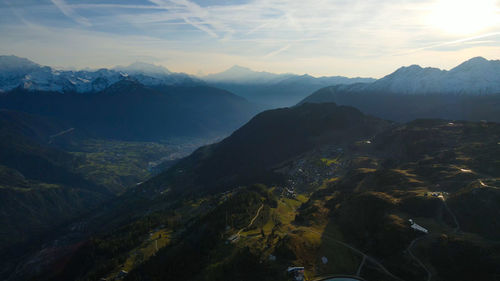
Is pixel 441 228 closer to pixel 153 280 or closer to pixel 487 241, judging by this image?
pixel 487 241

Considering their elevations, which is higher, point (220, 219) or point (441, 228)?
point (441, 228)

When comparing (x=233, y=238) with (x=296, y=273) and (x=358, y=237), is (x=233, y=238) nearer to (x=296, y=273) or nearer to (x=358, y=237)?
(x=296, y=273)

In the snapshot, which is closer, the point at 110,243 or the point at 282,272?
the point at 282,272

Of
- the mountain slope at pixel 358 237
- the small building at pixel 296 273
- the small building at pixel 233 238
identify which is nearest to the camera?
the small building at pixel 296 273

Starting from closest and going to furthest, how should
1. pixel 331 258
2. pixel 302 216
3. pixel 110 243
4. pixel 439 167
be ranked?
pixel 331 258 < pixel 302 216 < pixel 439 167 < pixel 110 243

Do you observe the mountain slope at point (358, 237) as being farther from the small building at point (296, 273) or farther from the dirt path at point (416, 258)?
the small building at point (296, 273)

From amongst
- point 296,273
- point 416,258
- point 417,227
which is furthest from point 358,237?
point 296,273

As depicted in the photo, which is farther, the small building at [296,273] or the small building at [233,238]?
the small building at [233,238]

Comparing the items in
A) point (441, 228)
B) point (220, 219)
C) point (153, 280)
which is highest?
point (441, 228)

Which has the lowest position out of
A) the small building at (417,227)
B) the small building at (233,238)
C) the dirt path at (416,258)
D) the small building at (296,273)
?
the small building at (233,238)

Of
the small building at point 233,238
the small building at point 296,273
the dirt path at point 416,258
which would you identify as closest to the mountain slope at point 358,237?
the dirt path at point 416,258

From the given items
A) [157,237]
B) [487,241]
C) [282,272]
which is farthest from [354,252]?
[157,237]
